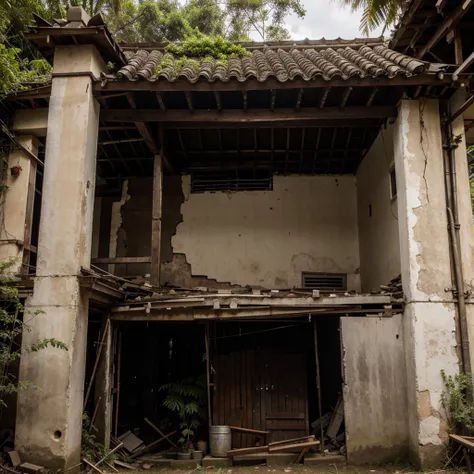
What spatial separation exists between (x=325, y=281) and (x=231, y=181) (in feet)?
12.0

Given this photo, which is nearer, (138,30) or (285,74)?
(285,74)

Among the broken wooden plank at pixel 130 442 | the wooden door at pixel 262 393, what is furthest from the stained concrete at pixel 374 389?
the broken wooden plank at pixel 130 442

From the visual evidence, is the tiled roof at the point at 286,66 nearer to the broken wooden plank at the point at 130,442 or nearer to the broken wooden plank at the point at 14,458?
the broken wooden plank at the point at 14,458

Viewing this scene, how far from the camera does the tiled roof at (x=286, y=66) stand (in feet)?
28.0

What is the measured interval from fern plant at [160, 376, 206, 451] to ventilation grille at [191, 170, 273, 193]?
Answer: 513cm

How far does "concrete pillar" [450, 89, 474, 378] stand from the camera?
8.24 metres

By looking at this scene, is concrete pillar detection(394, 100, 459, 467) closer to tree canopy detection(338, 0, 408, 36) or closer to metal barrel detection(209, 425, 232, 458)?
→ metal barrel detection(209, 425, 232, 458)

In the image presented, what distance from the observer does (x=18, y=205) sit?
9.58 meters

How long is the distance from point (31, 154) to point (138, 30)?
1578 cm

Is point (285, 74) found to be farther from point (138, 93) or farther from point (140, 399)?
point (140, 399)

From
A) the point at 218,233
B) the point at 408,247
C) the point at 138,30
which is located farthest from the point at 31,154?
the point at 138,30

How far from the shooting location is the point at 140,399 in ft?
37.1

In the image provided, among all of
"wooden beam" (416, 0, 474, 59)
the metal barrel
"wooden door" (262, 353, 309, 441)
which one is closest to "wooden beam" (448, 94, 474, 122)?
"wooden beam" (416, 0, 474, 59)

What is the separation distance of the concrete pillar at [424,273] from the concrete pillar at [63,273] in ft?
18.3
